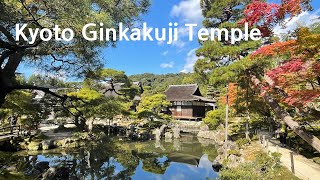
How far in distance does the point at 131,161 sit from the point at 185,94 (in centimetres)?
1839

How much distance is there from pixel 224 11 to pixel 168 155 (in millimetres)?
8821

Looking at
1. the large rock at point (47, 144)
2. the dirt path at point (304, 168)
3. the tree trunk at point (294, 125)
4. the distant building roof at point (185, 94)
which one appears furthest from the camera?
the distant building roof at point (185, 94)

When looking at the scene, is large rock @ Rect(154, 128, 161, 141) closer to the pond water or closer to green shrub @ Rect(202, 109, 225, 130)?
the pond water

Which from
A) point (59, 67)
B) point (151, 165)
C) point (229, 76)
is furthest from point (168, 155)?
point (59, 67)

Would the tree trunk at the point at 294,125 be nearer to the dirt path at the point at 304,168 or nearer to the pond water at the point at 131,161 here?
the dirt path at the point at 304,168

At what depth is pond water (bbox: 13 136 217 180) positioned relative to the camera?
12375mm

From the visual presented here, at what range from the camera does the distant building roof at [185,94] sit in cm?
3144

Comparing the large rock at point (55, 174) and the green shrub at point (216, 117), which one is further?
the green shrub at point (216, 117)

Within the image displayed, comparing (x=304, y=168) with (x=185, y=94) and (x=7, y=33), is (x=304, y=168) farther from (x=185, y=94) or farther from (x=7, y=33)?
(x=185, y=94)

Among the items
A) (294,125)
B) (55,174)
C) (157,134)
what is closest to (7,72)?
(55,174)

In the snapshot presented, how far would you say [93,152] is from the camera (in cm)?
1638

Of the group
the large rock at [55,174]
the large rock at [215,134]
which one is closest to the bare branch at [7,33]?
the large rock at [55,174]

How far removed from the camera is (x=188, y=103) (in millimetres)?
32062

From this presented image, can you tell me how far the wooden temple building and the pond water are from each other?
1142 centimetres
